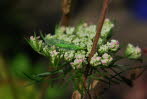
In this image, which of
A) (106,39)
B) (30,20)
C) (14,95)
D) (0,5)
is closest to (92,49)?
(106,39)

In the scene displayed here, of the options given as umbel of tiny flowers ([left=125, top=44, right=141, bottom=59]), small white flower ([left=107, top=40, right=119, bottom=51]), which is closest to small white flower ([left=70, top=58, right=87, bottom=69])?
small white flower ([left=107, top=40, right=119, bottom=51])

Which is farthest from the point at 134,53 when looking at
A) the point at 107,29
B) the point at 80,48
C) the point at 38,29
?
the point at 38,29

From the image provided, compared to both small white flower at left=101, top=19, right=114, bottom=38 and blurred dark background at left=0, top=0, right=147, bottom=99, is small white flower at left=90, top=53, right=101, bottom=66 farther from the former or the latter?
blurred dark background at left=0, top=0, right=147, bottom=99

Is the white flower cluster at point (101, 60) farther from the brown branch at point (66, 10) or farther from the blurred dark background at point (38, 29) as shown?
the brown branch at point (66, 10)

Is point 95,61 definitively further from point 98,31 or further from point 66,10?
point 66,10

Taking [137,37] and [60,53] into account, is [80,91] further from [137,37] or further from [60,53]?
[137,37]
